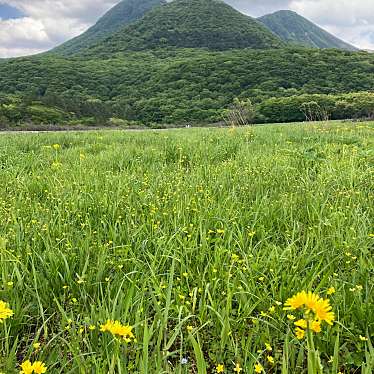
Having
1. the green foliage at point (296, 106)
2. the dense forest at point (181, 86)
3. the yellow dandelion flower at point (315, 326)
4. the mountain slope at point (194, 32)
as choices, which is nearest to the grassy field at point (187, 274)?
the yellow dandelion flower at point (315, 326)

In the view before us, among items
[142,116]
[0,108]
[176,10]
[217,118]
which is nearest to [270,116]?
[217,118]

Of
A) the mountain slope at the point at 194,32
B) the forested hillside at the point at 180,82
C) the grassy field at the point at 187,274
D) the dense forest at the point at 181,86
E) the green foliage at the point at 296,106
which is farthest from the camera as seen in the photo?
the mountain slope at the point at 194,32

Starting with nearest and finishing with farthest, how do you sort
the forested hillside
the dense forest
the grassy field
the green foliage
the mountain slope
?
1. the grassy field
2. the green foliage
3. the dense forest
4. the forested hillside
5. the mountain slope

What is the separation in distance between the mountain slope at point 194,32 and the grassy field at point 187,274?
124117mm

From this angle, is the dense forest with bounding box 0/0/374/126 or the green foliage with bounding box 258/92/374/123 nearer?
the green foliage with bounding box 258/92/374/123

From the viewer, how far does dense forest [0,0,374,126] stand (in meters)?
46.6

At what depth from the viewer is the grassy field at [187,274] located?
4.58ft

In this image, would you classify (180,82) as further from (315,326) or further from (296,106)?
(315,326)

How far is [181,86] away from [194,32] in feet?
217

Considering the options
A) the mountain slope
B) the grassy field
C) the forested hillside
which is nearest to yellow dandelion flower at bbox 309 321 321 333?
the grassy field

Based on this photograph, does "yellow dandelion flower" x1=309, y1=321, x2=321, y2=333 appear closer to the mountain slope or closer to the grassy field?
the grassy field

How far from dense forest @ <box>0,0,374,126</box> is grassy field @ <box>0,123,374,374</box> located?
34434 millimetres

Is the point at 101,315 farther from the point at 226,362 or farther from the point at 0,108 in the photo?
the point at 0,108

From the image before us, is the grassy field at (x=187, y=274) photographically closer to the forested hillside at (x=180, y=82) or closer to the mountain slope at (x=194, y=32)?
the forested hillside at (x=180, y=82)
